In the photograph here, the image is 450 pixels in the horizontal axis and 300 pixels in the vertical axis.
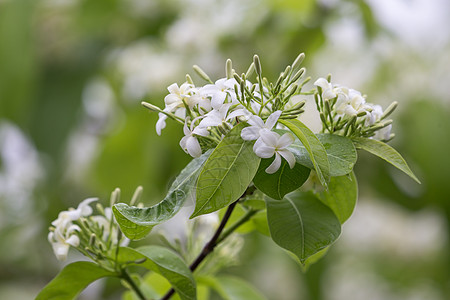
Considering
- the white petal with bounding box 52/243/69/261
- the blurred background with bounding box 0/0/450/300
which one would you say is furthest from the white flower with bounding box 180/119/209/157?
the blurred background with bounding box 0/0/450/300

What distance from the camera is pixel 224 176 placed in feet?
0.93

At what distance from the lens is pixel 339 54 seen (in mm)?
1261

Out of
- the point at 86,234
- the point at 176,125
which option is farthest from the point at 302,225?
the point at 176,125

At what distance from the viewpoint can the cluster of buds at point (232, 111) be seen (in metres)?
0.29

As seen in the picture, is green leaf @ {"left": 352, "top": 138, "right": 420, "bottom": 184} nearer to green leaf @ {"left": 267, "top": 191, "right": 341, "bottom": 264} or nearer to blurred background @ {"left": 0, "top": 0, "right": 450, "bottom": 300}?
green leaf @ {"left": 267, "top": 191, "right": 341, "bottom": 264}

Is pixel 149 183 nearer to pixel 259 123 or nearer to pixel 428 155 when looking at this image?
pixel 428 155

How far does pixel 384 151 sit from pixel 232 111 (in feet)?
0.29

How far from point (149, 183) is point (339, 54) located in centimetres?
50

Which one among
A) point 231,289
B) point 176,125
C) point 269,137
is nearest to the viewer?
point 269,137

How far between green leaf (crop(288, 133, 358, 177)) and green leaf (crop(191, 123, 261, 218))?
1.0 inches

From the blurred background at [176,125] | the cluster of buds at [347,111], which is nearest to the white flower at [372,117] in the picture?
the cluster of buds at [347,111]

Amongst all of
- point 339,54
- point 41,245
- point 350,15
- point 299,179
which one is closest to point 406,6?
point 350,15

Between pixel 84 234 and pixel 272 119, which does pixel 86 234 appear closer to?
pixel 84 234

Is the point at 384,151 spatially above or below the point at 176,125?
above
